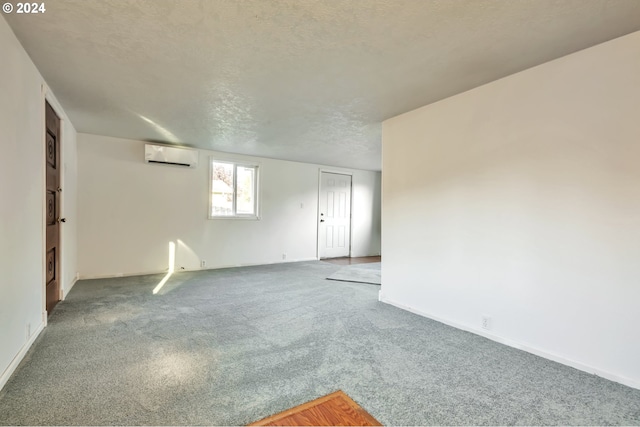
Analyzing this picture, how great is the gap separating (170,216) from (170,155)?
1047mm

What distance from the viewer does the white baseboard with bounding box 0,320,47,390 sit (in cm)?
180

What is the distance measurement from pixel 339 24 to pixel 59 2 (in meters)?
1.60

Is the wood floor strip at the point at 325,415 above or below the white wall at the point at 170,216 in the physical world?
below

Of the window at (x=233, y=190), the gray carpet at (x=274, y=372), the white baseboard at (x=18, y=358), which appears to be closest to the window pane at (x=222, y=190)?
the window at (x=233, y=190)

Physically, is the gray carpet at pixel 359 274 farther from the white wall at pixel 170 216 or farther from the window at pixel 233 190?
the window at pixel 233 190

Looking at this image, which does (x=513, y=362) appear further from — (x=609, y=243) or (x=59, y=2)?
(x=59, y=2)

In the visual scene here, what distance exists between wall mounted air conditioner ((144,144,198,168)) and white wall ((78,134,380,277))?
16 centimetres

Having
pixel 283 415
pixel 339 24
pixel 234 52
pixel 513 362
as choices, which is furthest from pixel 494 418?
pixel 234 52

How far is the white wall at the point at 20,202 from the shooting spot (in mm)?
1840

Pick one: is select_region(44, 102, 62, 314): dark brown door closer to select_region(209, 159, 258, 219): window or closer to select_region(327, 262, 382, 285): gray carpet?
select_region(209, 159, 258, 219): window

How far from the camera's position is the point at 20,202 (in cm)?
211

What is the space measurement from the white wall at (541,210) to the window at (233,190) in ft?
12.2

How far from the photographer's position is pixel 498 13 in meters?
1.73

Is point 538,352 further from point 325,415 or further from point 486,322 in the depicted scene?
point 325,415
